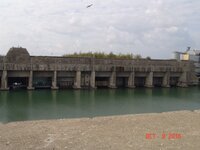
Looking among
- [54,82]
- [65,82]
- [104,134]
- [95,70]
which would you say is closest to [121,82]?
[95,70]

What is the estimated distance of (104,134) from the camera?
45.5ft

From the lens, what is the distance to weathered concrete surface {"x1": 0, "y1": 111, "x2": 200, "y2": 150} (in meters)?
11.7

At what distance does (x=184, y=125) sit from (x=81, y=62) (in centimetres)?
3500

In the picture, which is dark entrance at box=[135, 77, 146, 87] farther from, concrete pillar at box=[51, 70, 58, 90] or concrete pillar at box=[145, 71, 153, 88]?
concrete pillar at box=[51, 70, 58, 90]

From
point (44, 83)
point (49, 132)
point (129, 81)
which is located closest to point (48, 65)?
point (44, 83)

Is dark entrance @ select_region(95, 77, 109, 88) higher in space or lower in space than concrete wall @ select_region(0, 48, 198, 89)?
lower

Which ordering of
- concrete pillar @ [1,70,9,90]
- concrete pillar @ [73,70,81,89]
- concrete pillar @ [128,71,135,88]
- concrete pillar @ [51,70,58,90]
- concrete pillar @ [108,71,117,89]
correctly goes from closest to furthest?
concrete pillar @ [1,70,9,90] < concrete pillar @ [51,70,58,90] < concrete pillar @ [73,70,81,89] < concrete pillar @ [108,71,117,89] < concrete pillar @ [128,71,135,88]

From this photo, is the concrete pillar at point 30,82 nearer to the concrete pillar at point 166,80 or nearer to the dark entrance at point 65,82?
the dark entrance at point 65,82

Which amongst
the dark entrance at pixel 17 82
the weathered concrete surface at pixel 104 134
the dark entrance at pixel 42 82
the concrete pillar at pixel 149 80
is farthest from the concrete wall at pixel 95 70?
the weathered concrete surface at pixel 104 134

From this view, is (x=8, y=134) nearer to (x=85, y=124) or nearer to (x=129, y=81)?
(x=85, y=124)

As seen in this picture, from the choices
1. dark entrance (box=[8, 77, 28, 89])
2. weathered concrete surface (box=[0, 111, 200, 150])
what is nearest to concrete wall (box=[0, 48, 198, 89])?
dark entrance (box=[8, 77, 28, 89])

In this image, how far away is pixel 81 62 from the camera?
5012 centimetres

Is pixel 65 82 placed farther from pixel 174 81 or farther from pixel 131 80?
pixel 174 81

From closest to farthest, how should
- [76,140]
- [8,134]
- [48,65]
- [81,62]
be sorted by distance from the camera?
1. [76,140]
2. [8,134]
3. [48,65]
4. [81,62]
